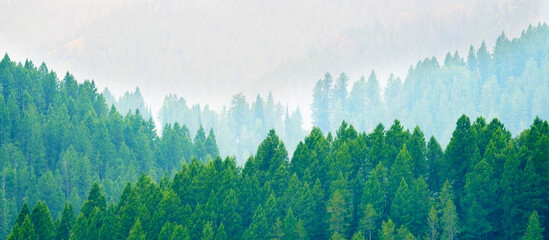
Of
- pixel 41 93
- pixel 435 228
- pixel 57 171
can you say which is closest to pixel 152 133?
pixel 41 93

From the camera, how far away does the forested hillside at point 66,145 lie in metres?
121

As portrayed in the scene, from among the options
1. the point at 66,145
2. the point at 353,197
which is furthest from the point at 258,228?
the point at 66,145

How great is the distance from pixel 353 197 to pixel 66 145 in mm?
64308

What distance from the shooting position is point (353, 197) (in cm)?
9238

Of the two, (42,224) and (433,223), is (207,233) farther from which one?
(433,223)

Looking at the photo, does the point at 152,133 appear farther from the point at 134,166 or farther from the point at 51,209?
the point at 51,209

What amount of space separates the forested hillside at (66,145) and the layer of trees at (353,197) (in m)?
28.3

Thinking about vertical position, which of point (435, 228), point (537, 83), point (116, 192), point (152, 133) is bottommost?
point (435, 228)

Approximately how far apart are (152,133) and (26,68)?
93.5 feet

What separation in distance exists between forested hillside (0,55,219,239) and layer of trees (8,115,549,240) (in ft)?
92.9

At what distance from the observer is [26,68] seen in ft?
525

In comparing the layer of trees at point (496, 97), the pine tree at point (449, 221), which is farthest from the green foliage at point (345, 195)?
the layer of trees at point (496, 97)

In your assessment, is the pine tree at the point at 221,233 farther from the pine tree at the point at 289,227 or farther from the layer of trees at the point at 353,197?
the pine tree at the point at 289,227

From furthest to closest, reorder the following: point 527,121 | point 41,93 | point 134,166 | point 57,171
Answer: point 527,121
point 41,93
point 134,166
point 57,171
